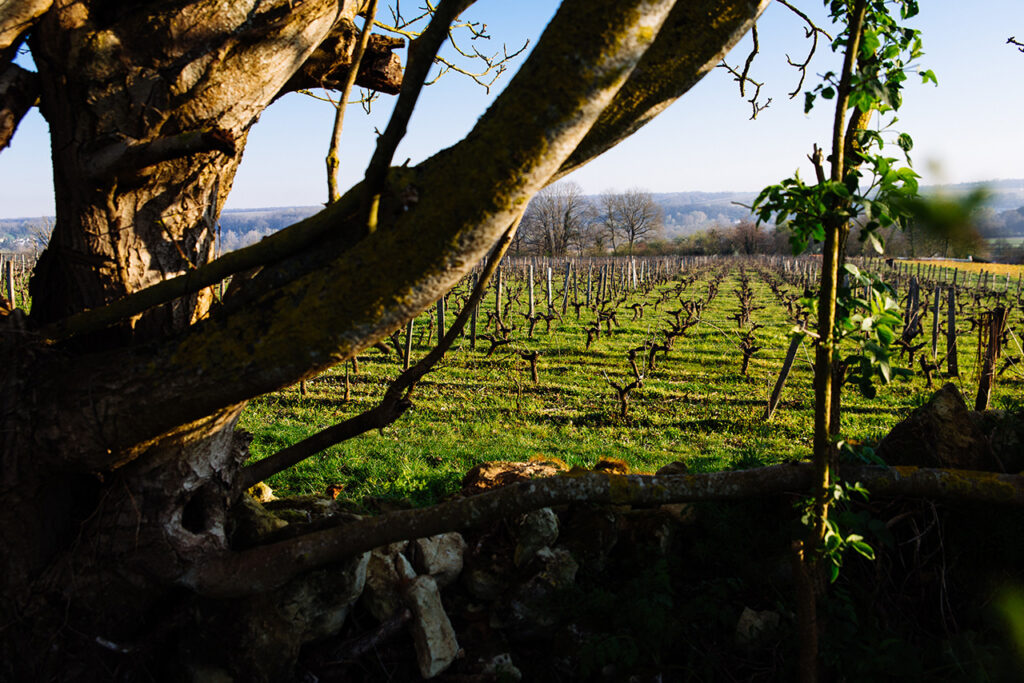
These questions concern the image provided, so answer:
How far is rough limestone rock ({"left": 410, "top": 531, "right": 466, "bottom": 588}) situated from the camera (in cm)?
292

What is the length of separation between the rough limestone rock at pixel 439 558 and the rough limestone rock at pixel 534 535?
290 mm

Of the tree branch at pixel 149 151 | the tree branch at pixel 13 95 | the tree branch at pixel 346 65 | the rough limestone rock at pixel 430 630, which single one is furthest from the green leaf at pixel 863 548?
the tree branch at pixel 13 95

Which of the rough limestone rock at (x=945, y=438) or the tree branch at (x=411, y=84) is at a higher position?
the tree branch at (x=411, y=84)

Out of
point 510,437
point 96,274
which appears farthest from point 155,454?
point 510,437

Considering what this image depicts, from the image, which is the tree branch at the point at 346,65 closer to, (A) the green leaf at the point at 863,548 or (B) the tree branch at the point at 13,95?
(B) the tree branch at the point at 13,95

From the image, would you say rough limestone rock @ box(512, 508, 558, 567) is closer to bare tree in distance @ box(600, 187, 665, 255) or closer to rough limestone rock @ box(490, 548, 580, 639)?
rough limestone rock @ box(490, 548, 580, 639)

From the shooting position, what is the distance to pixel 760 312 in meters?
24.7

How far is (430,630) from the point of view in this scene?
2.60m

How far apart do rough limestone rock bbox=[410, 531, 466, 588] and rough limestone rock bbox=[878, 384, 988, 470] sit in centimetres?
236

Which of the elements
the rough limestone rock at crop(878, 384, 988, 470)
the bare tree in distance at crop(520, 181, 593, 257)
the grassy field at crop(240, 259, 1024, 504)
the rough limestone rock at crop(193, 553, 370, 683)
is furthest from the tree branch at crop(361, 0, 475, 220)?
the bare tree in distance at crop(520, 181, 593, 257)

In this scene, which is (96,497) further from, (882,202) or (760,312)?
(760,312)

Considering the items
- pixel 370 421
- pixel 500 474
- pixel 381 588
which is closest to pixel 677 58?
pixel 370 421

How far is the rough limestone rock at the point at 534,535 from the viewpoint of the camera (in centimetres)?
296

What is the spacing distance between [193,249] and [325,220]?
879mm
